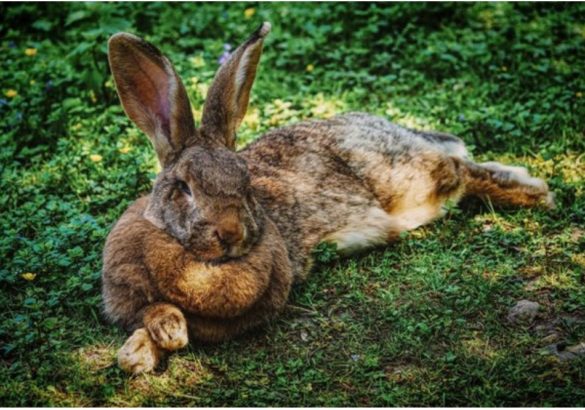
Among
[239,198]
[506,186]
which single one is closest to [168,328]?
[239,198]

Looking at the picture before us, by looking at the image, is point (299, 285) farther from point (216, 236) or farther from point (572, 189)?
point (572, 189)

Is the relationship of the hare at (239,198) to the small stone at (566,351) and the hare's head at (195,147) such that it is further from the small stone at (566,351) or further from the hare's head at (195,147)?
the small stone at (566,351)

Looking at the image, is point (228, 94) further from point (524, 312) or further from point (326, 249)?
point (524, 312)

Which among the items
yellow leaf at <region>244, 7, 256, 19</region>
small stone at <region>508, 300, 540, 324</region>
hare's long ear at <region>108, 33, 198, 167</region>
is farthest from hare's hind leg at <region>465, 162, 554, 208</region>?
yellow leaf at <region>244, 7, 256, 19</region>

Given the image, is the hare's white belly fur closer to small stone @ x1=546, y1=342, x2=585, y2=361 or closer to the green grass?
the green grass

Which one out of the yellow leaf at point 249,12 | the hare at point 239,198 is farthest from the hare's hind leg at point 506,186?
the yellow leaf at point 249,12

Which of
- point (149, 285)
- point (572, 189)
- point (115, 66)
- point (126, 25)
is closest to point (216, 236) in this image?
point (149, 285)
